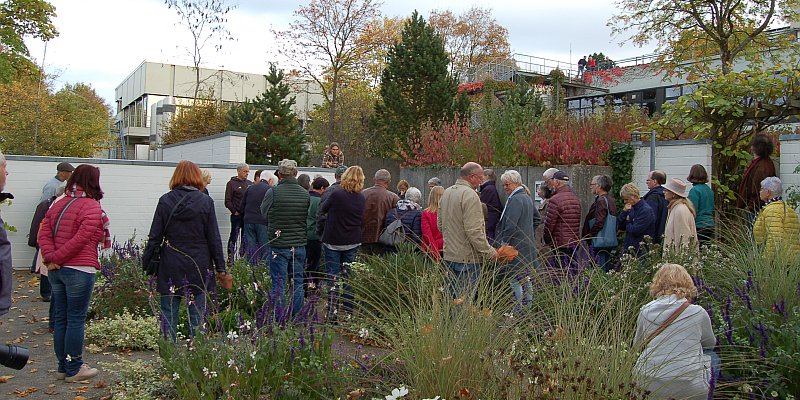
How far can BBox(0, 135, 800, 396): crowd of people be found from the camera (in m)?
4.41

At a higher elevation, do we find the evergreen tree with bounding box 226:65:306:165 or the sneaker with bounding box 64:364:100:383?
the evergreen tree with bounding box 226:65:306:165

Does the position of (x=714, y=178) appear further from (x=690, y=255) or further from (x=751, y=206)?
(x=690, y=255)

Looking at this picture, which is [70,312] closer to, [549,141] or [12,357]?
[12,357]

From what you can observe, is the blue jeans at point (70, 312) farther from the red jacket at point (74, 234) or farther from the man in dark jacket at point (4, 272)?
the man in dark jacket at point (4, 272)

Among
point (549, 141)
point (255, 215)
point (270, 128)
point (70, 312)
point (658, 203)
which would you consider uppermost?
point (270, 128)

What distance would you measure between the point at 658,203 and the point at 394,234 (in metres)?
3.40

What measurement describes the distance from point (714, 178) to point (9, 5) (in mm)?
28815

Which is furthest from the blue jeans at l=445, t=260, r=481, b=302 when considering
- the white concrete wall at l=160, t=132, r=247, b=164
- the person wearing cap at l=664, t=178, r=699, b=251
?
the white concrete wall at l=160, t=132, r=247, b=164

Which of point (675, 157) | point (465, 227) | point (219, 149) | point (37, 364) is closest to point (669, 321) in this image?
point (465, 227)

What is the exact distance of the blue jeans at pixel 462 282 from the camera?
12.7ft

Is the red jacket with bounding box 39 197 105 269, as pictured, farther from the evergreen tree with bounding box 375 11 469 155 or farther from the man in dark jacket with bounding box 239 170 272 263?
the evergreen tree with bounding box 375 11 469 155

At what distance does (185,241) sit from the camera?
15.8ft

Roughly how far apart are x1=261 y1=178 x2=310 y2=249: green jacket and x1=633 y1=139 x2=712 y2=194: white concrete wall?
5.78 meters

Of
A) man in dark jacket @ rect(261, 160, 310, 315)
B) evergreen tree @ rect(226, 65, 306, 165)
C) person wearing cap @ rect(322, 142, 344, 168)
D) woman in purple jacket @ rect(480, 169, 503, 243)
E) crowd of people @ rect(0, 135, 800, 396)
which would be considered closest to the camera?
crowd of people @ rect(0, 135, 800, 396)
